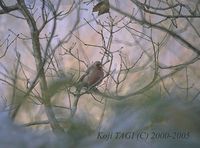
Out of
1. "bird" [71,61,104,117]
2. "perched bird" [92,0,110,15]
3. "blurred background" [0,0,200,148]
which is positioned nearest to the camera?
"blurred background" [0,0,200,148]

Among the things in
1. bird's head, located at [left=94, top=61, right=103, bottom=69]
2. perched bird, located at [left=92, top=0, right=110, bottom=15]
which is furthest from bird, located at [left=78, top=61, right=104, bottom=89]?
perched bird, located at [left=92, top=0, right=110, bottom=15]

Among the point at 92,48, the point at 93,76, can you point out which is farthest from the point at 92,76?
the point at 92,48

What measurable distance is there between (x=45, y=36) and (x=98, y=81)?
0.22m

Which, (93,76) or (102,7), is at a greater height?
(102,7)

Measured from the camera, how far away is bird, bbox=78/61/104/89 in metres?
0.81

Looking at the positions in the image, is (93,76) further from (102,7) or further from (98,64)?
(102,7)

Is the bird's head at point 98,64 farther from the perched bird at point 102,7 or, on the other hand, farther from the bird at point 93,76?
the perched bird at point 102,7

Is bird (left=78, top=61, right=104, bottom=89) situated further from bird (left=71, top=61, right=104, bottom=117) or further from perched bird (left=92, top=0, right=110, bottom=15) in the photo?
perched bird (left=92, top=0, right=110, bottom=15)

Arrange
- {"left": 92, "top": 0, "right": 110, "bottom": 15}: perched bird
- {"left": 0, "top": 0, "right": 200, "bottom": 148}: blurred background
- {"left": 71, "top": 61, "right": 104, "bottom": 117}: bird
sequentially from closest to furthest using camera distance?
1. {"left": 0, "top": 0, "right": 200, "bottom": 148}: blurred background
2. {"left": 71, "top": 61, "right": 104, "bottom": 117}: bird
3. {"left": 92, "top": 0, "right": 110, "bottom": 15}: perched bird

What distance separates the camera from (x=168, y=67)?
84 cm

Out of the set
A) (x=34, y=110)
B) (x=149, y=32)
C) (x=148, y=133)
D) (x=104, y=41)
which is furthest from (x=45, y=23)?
(x=148, y=133)

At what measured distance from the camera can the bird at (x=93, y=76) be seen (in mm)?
812

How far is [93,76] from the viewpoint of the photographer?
832 mm

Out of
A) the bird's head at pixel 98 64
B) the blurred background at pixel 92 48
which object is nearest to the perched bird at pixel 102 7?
the blurred background at pixel 92 48
